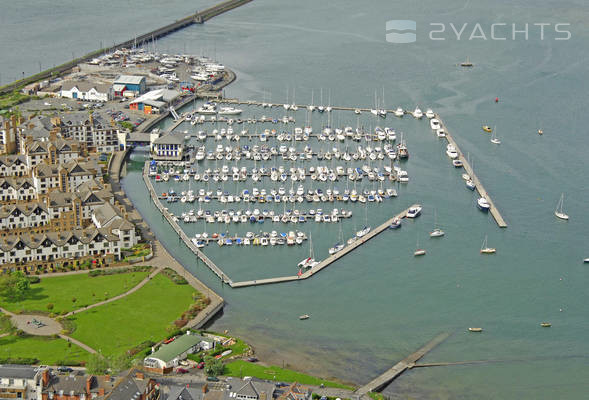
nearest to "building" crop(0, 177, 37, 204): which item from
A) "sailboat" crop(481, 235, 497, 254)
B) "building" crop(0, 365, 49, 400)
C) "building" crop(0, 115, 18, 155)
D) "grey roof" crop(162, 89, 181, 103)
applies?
"building" crop(0, 115, 18, 155)

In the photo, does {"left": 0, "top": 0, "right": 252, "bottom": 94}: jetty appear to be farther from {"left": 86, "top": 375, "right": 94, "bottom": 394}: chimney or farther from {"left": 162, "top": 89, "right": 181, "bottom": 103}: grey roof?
{"left": 86, "top": 375, "right": 94, "bottom": 394}: chimney

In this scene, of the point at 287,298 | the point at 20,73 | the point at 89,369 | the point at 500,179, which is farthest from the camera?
the point at 20,73

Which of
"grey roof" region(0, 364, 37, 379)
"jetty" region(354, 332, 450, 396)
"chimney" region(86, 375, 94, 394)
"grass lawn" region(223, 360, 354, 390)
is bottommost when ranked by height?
"jetty" region(354, 332, 450, 396)

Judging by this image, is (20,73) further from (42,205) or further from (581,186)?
(581,186)

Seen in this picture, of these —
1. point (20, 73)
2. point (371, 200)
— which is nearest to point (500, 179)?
point (371, 200)

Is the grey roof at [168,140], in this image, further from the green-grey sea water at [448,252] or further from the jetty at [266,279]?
the jetty at [266,279]

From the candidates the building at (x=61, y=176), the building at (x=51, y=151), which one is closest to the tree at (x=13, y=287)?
the building at (x=61, y=176)
